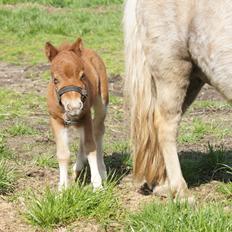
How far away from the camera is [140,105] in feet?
15.4

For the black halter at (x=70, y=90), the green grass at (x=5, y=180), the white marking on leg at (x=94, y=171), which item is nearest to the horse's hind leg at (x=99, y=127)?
the white marking on leg at (x=94, y=171)

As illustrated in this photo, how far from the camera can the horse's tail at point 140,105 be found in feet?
15.2

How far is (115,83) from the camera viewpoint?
29.2 feet

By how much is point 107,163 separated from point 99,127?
54 centimetres

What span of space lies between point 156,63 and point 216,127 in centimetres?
236

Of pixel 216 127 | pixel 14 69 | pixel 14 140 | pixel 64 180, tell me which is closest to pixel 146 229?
pixel 64 180

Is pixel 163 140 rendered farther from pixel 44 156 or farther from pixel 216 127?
pixel 216 127

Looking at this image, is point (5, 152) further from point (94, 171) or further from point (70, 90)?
point (70, 90)

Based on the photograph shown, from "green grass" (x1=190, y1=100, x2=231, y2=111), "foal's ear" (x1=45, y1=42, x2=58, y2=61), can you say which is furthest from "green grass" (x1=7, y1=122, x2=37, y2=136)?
"green grass" (x1=190, y1=100, x2=231, y2=111)

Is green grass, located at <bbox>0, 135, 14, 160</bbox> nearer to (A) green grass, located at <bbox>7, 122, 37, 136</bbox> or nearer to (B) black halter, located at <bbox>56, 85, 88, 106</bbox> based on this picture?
(A) green grass, located at <bbox>7, 122, 37, 136</bbox>

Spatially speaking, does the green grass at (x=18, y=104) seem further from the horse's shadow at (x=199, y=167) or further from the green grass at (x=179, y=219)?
the green grass at (x=179, y=219)

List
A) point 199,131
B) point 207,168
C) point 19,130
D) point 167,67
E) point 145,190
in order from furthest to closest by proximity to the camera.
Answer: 1. point 199,131
2. point 19,130
3. point 207,168
4. point 145,190
5. point 167,67

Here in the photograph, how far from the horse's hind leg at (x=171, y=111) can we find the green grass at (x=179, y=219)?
2.33 ft

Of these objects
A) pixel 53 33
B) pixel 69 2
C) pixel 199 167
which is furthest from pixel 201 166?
pixel 69 2
